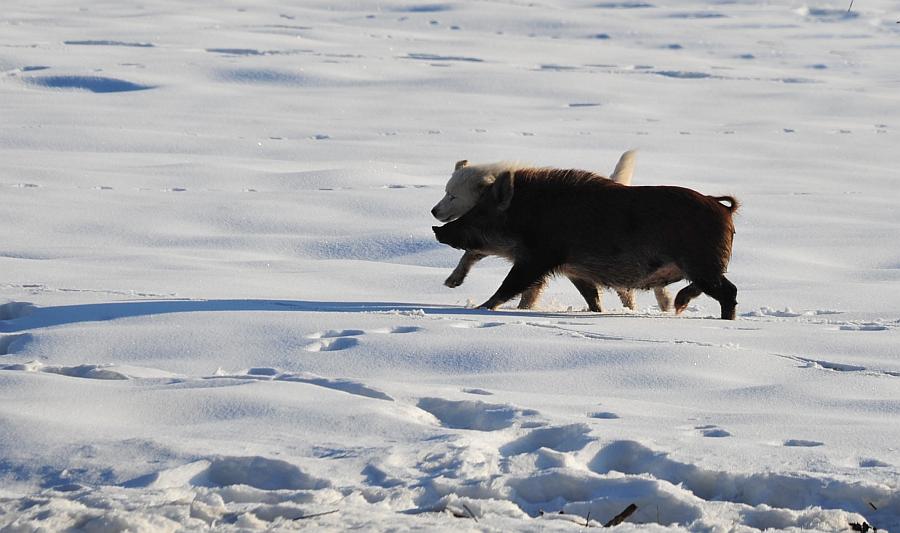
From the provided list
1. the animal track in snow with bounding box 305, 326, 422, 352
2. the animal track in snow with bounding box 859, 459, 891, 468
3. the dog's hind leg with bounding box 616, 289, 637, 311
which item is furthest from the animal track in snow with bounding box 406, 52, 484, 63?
the animal track in snow with bounding box 859, 459, 891, 468

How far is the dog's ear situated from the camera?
7949 millimetres

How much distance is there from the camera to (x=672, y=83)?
20.9 metres

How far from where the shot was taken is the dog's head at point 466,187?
26.8ft

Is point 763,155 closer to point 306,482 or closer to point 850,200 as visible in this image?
point 850,200

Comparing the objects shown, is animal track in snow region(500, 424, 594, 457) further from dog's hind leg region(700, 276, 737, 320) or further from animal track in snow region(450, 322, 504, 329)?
dog's hind leg region(700, 276, 737, 320)

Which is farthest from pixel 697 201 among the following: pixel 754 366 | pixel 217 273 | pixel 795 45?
pixel 795 45

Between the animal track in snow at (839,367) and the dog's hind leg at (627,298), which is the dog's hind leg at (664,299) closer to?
the dog's hind leg at (627,298)

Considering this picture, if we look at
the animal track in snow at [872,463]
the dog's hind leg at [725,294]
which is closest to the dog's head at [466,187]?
the dog's hind leg at [725,294]

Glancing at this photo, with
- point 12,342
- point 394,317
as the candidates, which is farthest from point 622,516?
point 12,342

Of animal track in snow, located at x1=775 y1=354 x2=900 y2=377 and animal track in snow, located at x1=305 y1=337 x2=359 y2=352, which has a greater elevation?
A: animal track in snow, located at x1=775 y1=354 x2=900 y2=377

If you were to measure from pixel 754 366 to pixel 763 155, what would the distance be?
397 inches

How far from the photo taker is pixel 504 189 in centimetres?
795

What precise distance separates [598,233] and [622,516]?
3.92 meters

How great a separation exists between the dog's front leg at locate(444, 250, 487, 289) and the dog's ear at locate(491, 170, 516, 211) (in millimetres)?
373
